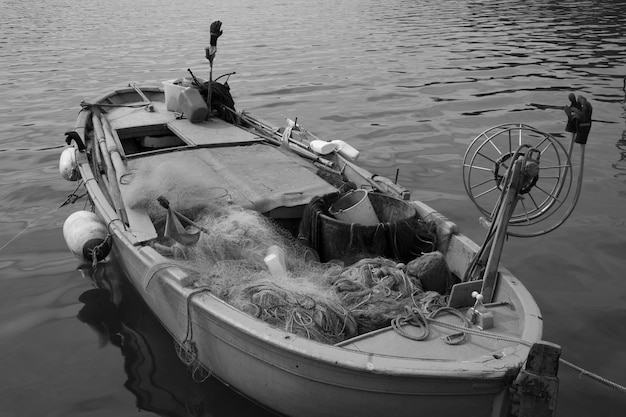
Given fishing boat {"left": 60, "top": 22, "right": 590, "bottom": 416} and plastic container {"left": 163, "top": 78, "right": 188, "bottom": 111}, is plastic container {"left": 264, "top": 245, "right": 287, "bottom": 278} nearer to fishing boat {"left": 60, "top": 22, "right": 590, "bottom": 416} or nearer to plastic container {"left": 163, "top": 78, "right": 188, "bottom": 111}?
fishing boat {"left": 60, "top": 22, "right": 590, "bottom": 416}

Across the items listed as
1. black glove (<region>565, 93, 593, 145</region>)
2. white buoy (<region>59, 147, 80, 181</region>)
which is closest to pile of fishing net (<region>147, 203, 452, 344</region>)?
black glove (<region>565, 93, 593, 145</region>)

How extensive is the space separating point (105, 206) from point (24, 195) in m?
4.30

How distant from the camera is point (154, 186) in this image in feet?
21.7

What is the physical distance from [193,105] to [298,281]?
16.6 feet

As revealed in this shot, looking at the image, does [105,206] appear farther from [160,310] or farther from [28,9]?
[28,9]

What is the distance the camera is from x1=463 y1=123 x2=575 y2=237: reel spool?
15.5ft

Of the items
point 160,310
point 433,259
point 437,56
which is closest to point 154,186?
point 160,310

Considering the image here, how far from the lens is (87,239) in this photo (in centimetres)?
667

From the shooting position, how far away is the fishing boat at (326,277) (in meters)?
4.10

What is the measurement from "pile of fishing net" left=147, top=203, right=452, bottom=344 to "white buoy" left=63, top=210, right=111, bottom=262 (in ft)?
4.23

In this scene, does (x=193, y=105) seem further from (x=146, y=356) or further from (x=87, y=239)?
(x=146, y=356)

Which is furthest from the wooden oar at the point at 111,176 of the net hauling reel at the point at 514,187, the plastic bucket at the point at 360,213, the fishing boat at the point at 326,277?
the net hauling reel at the point at 514,187

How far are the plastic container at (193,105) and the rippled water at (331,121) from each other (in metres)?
2.71

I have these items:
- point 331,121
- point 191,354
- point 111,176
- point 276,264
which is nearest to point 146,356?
point 191,354
